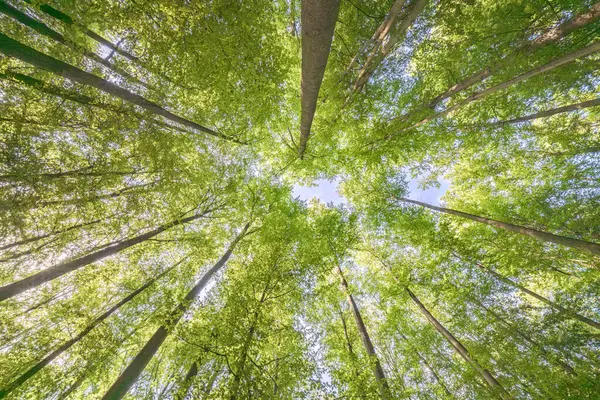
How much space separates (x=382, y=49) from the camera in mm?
5305

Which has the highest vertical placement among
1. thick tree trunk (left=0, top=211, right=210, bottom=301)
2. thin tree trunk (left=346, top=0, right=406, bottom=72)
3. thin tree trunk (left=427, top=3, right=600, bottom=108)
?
thin tree trunk (left=427, top=3, right=600, bottom=108)

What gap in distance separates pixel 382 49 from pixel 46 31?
7.00 metres

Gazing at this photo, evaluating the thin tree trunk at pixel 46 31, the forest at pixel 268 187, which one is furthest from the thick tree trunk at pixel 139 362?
the thin tree trunk at pixel 46 31

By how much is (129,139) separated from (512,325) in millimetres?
13258

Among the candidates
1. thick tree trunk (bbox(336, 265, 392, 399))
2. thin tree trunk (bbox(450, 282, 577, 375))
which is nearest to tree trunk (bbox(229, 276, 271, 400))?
thick tree trunk (bbox(336, 265, 392, 399))

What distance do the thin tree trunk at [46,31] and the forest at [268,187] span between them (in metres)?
0.03

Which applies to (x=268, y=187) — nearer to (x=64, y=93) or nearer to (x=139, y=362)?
(x=64, y=93)

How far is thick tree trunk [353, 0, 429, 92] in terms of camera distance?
409cm

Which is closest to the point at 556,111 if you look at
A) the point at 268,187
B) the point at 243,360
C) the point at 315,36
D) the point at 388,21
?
the point at 388,21

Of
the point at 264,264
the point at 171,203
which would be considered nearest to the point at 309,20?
the point at 264,264

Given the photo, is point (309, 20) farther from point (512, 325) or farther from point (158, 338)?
point (512, 325)

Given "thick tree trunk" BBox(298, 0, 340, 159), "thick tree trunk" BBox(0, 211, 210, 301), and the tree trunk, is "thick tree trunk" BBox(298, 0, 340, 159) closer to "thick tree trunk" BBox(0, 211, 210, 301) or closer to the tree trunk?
the tree trunk

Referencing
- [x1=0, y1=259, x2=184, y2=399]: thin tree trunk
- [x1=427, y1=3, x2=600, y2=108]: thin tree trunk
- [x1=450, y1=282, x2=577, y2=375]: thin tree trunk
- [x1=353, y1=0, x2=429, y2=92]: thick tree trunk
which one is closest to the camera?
[x1=353, y1=0, x2=429, y2=92]: thick tree trunk

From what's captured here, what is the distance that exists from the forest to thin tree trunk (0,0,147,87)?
3 centimetres
